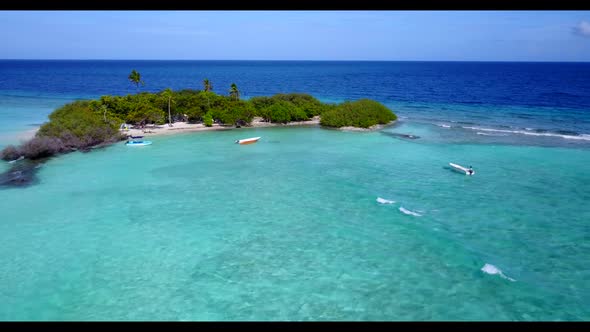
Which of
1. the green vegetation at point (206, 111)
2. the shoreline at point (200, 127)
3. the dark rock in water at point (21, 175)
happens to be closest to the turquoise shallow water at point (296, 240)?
the dark rock in water at point (21, 175)

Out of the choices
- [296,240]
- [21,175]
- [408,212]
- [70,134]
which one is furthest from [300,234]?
[70,134]

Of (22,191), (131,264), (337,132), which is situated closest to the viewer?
(131,264)

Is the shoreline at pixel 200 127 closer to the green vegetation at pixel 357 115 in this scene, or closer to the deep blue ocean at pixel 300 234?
the green vegetation at pixel 357 115

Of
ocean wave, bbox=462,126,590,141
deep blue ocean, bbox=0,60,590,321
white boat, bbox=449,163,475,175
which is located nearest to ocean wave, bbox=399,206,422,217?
deep blue ocean, bbox=0,60,590,321

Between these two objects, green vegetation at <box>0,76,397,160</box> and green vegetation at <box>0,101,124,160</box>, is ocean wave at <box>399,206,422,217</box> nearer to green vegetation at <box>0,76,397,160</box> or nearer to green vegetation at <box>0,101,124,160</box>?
green vegetation at <box>0,76,397,160</box>
